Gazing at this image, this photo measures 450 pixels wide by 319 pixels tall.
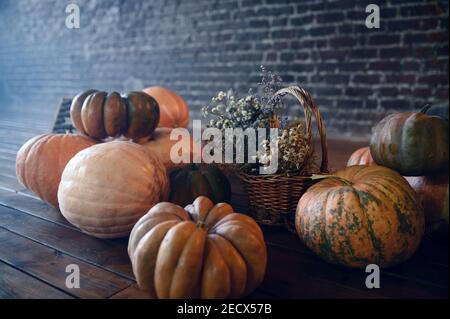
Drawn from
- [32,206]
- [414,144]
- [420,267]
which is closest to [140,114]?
[32,206]

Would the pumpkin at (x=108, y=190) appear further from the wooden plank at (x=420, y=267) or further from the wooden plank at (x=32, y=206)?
the wooden plank at (x=420, y=267)

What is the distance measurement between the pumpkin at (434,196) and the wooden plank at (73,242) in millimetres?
909

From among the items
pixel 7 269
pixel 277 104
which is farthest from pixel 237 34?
pixel 7 269

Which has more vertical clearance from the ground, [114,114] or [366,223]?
[114,114]

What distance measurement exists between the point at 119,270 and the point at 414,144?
0.92 meters

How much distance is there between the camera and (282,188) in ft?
3.95

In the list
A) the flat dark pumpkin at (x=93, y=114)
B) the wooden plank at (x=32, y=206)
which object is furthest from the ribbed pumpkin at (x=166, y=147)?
the wooden plank at (x=32, y=206)

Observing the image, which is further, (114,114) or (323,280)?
(114,114)

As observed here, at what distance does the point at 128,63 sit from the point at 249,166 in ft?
13.4

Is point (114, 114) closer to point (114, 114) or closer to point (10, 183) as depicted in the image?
point (114, 114)

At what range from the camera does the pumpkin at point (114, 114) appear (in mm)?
1558

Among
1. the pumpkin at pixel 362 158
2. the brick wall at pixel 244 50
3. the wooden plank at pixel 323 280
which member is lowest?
the wooden plank at pixel 323 280

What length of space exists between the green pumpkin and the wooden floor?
0.74 feet
